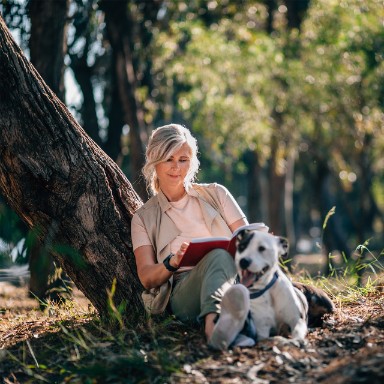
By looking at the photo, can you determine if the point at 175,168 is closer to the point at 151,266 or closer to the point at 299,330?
the point at 151,266

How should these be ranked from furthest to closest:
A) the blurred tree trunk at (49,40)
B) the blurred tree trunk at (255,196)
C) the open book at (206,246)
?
the blurred tree trunk at (255,196) < the blurred tree trunk at (49,40) < the open book at (206,246)

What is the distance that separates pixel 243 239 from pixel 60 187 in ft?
5.59

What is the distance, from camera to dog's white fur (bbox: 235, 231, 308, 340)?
497 cm

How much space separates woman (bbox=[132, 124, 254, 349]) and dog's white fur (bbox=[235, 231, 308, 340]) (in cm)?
27

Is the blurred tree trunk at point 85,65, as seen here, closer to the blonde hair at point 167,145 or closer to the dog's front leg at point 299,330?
the blonde hair at point 167,145

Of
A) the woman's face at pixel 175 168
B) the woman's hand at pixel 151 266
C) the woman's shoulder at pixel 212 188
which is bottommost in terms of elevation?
the woman's hand at pixel 151 266

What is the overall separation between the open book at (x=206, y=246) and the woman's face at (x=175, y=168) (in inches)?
29.2

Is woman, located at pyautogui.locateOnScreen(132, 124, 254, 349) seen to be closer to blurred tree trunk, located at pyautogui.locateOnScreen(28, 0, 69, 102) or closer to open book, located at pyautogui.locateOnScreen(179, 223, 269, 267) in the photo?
open book, located at pyautogui.locateOnScreen(179, 223, 269, 267)

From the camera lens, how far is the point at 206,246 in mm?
5363

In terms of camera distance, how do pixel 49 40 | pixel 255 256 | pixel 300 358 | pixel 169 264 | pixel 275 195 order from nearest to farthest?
pixel 300 358 < pixel 255 256 < pixel 169 264 < pixel 49 40 < pixel 275 195

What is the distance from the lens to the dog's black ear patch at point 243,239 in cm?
500

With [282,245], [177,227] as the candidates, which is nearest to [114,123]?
[177,227]

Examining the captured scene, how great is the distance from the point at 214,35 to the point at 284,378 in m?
12.6

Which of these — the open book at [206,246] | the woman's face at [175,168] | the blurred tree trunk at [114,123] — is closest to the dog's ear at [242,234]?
the open book at [206,246]
